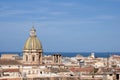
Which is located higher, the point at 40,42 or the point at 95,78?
the point at 40,42

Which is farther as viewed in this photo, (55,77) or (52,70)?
(52,70)

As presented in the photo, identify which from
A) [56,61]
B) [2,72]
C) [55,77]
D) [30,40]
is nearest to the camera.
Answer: [55,77]

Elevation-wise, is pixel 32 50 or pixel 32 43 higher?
pixel 32 43

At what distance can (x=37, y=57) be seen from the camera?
2491 inches

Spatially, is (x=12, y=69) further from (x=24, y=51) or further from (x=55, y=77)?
(x=55, y=77)

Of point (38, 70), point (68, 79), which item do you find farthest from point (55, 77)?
point (38, 70)

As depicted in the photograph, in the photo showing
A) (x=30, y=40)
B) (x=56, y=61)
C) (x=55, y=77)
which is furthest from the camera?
(x=56, y=61)

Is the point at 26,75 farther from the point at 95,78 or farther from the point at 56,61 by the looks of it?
the point at 56,61

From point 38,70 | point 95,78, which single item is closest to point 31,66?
point 38,70

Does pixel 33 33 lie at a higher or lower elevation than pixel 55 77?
higher

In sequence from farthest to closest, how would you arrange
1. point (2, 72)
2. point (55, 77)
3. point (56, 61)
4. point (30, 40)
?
point (56, 61) < point (30, 40) < point (2, 72) < point (55, 77)

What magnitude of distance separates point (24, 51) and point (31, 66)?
2366 mm

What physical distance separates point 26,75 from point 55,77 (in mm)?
3842

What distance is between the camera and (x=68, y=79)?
55562 mm
